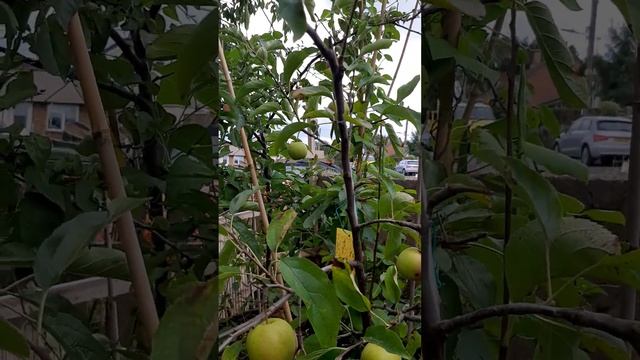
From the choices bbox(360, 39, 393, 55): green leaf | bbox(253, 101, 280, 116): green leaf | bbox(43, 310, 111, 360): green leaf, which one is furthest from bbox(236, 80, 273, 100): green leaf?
bbox(43, 310, 111, 360): green leaf

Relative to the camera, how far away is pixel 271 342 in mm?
528

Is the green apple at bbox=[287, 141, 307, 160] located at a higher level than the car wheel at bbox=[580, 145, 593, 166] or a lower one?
lower

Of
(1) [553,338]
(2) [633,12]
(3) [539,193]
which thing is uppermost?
(2) [633,12]

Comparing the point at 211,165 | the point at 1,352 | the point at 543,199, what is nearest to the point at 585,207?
the point at 543,199

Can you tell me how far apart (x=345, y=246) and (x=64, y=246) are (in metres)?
0.40

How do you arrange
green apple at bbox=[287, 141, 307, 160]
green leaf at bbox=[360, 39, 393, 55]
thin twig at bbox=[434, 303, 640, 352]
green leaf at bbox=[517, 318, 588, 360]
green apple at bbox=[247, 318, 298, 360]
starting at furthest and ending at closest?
green apple at bbox=[287, 141, 307, 160]
green leaf at bbox=[360, 39, 393, 55]
green apple at bbox=[247, 318, 298, 360]
green leaf at bbox=[517, 318, 588, 360]
thin twig at bbox=[434, 303, 640, 352]

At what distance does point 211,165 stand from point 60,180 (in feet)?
0.35

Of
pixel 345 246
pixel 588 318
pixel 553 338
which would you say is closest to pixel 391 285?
pixel 345 246

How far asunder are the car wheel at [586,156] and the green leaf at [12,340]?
0.38 metres

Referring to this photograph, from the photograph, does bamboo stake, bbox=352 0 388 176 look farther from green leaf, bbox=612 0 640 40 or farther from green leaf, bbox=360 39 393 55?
green leaf, bbox=612 0 640 40

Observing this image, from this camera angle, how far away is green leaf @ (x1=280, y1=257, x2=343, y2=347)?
0.55 m

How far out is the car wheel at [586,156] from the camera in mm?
391

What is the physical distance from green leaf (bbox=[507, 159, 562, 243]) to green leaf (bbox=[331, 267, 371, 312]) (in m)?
0.30

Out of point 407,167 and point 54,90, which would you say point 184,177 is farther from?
point 407,167
